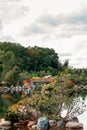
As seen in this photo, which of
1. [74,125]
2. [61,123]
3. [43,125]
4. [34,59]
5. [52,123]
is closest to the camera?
[43,125]

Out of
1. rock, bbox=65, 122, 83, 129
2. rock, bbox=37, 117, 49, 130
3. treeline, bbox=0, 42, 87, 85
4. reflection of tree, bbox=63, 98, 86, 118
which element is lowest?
rock, bbox=65, 122, 83, 129

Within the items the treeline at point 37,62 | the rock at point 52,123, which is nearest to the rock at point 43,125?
the rock at point 52,123

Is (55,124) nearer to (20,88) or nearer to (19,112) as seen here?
(19,112)

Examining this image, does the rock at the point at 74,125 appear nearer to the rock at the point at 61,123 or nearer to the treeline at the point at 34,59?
the rock at the point at 61,123

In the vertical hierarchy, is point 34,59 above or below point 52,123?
above

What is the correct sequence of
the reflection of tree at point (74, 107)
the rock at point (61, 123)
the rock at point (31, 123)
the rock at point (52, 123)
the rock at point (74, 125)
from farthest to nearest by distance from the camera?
the reflection of tree at point (74, 107) < the rock at point (31, 123) < the rock at point (52, 123) < the rock at point (61, 123) < the rock at point (74, 125)

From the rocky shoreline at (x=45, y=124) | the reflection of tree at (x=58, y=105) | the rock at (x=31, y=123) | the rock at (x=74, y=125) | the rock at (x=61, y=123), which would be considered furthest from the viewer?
the reflection of tree at (x=58, y=105)

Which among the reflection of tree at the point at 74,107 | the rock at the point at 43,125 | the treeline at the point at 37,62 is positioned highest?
the treeline at the point at 37,62

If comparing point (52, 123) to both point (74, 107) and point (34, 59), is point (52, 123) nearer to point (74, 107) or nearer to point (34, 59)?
point (74, 107)

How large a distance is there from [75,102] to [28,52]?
8081 cm

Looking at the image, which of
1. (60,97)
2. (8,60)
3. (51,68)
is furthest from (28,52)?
(60,97)

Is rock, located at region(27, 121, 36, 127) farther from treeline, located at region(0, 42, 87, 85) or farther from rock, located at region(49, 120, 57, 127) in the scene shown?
treeline, located at region(0, 42, 87, 85)

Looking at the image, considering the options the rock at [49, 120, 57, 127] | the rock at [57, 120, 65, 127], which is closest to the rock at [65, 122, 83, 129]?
the rock at [57, 120, 65, 127]

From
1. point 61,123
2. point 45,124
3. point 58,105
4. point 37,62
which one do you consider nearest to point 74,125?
point 61,123
